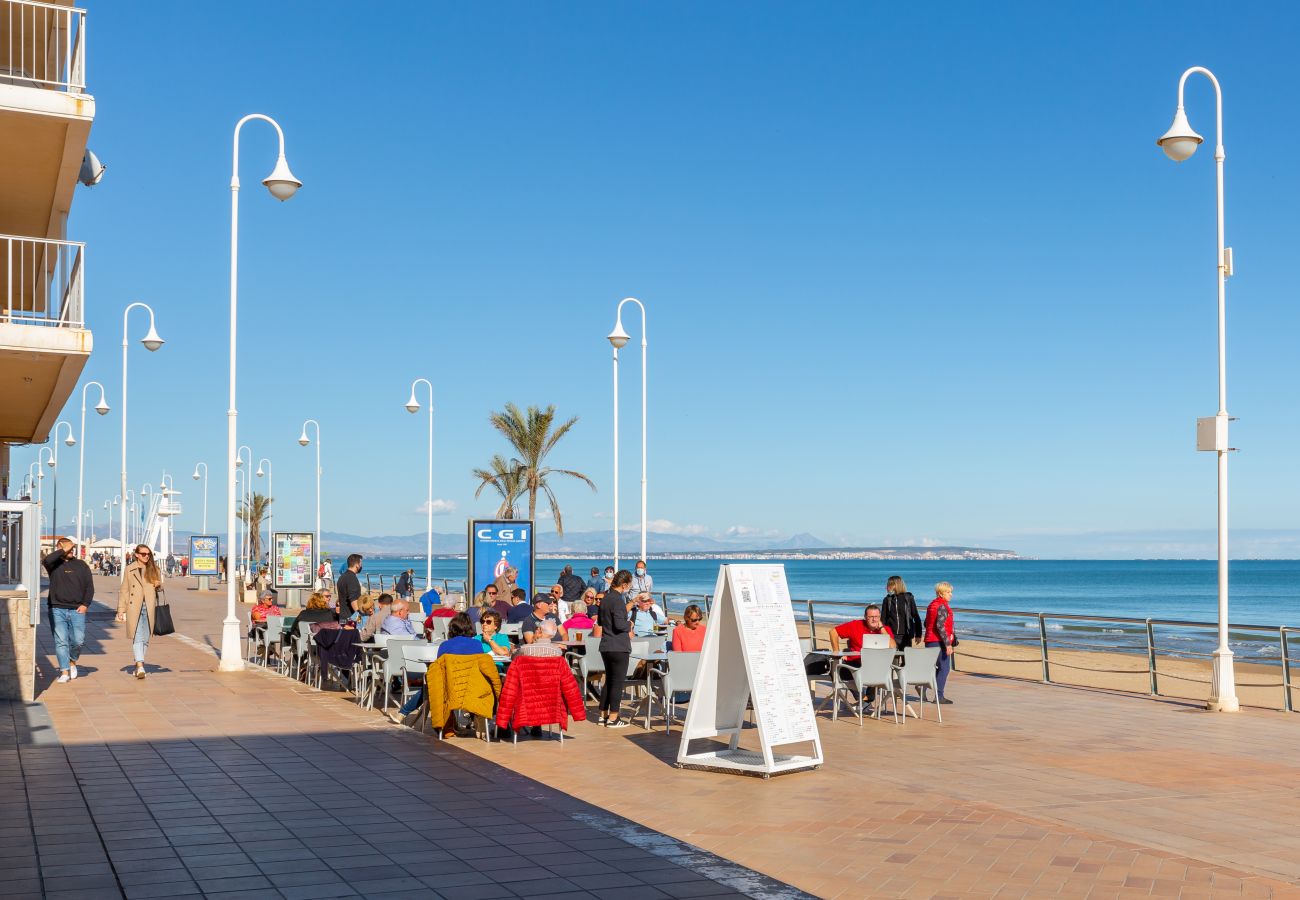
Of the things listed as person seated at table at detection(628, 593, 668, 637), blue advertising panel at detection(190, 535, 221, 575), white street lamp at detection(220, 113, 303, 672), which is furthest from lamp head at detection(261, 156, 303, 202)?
blue advertising panel at detection(190, 535, 221, 575)

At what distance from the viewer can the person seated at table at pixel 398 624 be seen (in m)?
14.9

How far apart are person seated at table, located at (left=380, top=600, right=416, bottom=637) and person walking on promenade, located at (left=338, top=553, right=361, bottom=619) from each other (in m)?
3.33

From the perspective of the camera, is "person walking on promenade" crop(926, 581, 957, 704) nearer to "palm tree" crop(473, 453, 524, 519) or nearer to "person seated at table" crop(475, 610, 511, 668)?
"person seated at table" crop(475, 610, 511, 668)

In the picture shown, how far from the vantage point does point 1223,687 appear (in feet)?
46.7

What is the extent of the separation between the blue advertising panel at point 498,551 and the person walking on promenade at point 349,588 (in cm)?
279

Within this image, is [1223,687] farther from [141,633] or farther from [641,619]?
[141,633]

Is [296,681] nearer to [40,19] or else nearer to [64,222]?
[64,222]

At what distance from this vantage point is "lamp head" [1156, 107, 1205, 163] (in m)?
14.1

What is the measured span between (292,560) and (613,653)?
25.8m

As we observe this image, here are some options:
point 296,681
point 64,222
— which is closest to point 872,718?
point 296,681

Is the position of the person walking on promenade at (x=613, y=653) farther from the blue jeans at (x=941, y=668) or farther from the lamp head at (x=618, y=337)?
the lamp head at (x=618, y=337)

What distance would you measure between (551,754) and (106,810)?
151 inches

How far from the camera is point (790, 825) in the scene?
799 centimetres

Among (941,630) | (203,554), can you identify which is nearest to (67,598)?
(941,630)
